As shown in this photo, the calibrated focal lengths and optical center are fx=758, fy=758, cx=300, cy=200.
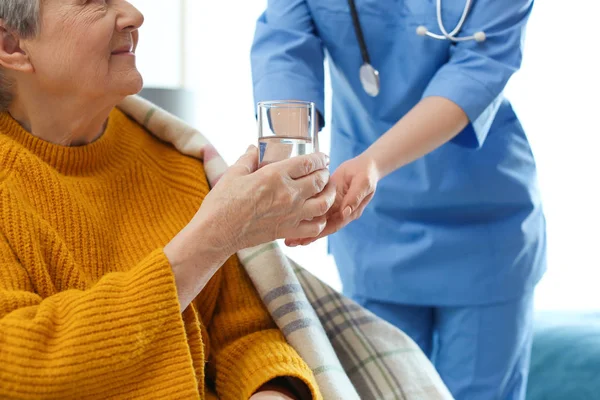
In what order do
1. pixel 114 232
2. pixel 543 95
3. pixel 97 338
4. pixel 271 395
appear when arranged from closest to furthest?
pixel 97 338 → pixel 271 395 → pixel 114 232 → pixel 543 95

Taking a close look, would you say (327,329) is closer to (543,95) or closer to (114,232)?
(114,232)

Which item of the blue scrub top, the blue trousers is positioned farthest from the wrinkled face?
the blue trousers

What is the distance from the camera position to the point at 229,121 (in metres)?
3.24

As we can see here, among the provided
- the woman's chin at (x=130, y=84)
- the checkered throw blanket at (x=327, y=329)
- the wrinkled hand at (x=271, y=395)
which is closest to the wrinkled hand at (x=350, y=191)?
the checkered throw blanket at (x=327, y=329)

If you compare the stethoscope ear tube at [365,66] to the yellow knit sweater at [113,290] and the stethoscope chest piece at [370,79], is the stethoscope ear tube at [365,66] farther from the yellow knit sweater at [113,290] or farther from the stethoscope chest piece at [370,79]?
the yellow knit sweater at [113,290]

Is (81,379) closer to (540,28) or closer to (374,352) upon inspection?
(374,352)

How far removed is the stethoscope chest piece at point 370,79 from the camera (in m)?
1.54

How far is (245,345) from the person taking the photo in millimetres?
1235

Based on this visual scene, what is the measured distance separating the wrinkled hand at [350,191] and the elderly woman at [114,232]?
0.10 metres

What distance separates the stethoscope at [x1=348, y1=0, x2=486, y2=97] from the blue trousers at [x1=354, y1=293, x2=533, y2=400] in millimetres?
502

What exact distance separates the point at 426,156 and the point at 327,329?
44 cm

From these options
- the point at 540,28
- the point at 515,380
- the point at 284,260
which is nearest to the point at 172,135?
the point at 284,260

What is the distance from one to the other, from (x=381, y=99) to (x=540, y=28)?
1341 millimetres

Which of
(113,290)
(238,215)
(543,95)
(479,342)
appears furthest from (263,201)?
(543,95)
